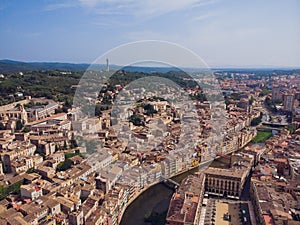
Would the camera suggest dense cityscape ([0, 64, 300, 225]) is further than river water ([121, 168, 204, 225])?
No

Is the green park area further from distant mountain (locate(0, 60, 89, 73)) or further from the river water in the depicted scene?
distant mountain (locate(0, 60, 89, 73))

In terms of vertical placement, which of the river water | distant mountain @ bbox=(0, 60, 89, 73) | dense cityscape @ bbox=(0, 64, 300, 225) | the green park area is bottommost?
the river water

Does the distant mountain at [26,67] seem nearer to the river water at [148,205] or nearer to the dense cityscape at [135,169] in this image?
the dense cityscape at [135,169]

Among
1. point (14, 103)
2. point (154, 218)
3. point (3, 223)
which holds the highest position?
point (14, 103)

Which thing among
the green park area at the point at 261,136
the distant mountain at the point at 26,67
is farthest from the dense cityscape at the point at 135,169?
the distant mountain at the point at 26,67

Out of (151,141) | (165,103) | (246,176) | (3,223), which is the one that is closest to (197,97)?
(165,103)

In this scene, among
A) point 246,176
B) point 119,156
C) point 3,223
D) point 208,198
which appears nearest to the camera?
point 3,223

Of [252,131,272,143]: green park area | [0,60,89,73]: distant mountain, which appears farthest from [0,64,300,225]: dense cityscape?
[0,60,89,73]: distant mountain

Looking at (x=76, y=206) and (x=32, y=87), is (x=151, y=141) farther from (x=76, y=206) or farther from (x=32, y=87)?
(x=32, y=87)

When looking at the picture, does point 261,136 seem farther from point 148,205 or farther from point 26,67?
point 26,67
